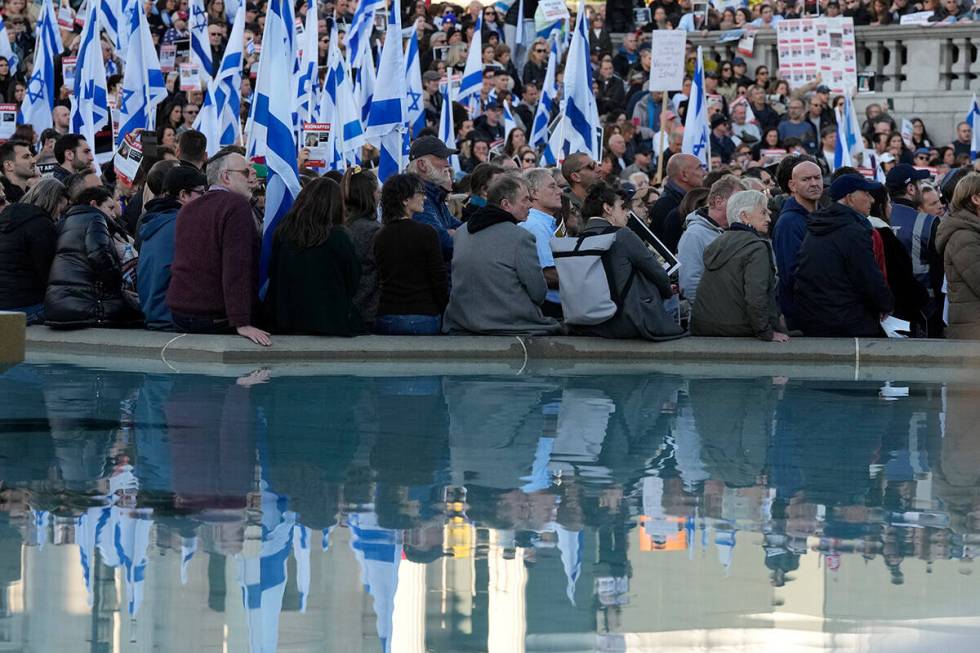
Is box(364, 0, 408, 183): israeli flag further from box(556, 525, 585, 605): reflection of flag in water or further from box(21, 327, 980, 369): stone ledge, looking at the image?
box(556, 525, 585, 605): reflection of flag in water

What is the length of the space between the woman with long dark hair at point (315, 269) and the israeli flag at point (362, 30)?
8018 millimetres

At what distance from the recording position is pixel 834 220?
41.8 ft

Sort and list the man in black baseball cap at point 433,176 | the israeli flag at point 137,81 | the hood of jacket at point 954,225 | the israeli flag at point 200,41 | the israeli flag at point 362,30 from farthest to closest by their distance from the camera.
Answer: the israeli flag at point 200,41
the israeli flag at point 362,30
the israeli flag at point 137,81
the man in black baseball cap at point 433,176
the hood of jacket at point 954,225

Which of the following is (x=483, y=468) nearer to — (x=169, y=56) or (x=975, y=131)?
(x=169, y=56)

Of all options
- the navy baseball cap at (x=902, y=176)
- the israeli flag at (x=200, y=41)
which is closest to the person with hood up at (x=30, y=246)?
the navy baseball cap at (x=902, y=176)

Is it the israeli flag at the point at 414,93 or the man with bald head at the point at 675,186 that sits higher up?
the israeli flag at the point at 414,93

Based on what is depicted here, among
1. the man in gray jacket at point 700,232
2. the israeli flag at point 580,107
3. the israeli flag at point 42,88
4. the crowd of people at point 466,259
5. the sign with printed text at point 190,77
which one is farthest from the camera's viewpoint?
the sign with printed text at point 190,77

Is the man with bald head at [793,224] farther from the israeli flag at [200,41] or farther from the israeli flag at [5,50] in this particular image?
the israeli flag at [5,50]

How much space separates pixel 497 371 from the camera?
12320 mm

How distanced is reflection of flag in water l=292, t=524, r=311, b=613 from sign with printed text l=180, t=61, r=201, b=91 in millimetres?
14122

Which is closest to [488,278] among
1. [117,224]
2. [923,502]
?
[117,224]

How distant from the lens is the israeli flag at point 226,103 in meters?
18.5

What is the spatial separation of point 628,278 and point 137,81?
732 centimetres

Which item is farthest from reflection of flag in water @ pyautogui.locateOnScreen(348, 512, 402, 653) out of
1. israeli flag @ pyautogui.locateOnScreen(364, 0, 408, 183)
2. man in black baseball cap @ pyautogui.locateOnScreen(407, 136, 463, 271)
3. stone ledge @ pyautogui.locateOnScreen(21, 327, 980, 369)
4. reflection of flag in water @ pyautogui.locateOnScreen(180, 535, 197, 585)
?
israeli flag @ pyautogui.locateOnScreen(364, 0, 408, 183)
